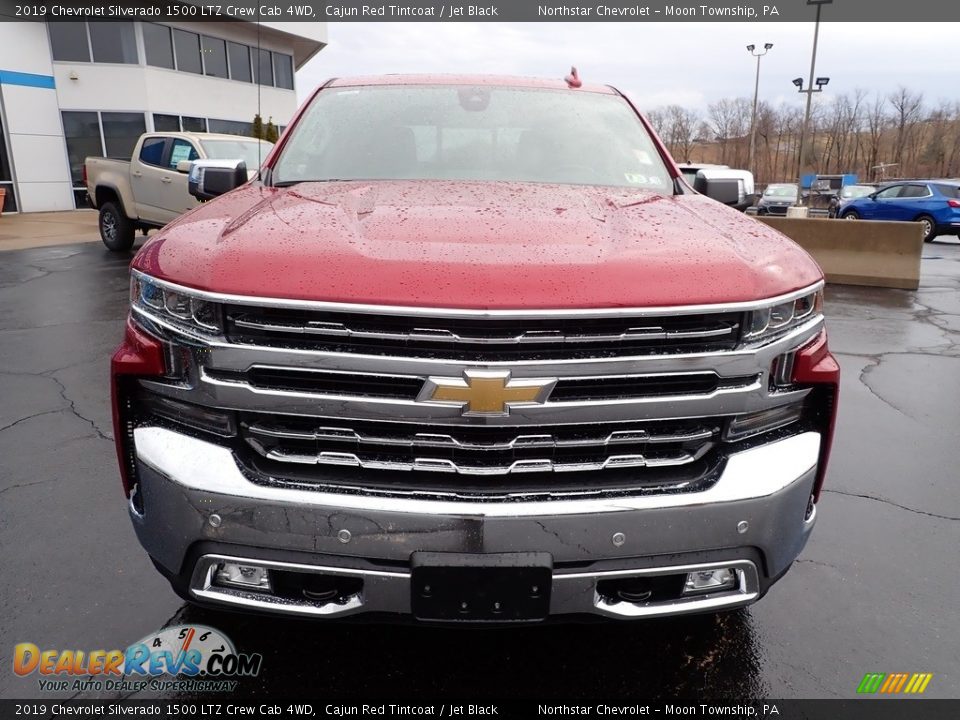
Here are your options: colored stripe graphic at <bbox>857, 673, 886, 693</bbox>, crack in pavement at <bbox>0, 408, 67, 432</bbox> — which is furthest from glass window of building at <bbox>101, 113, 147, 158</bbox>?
colored stripe graphic at <bbox>857, 673, 886, 693</bbox>

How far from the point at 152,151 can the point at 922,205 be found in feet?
63.4

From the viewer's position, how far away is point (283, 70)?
2888 cm

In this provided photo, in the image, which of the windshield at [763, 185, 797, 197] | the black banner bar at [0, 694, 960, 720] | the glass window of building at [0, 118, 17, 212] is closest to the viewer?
the black banner bar at [0, 694, 960, 720]

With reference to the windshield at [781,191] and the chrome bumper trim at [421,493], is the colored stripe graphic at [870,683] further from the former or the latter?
the windshield at [781,191]

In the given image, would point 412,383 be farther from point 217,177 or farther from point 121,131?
point 121,131

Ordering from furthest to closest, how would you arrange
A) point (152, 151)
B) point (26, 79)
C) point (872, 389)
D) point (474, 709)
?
1. point (26, 79)
2. point (152, 151)
3. point (872, 389)
4. point (474, 709)

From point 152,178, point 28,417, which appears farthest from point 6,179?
point 28,417

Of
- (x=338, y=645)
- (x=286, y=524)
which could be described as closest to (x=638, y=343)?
(x=286, y=524)

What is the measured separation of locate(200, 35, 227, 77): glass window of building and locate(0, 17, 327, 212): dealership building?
0.04 m

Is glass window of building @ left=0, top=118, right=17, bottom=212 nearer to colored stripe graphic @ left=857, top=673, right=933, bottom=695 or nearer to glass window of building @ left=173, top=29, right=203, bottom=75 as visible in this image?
glass window of building @ left=173, top=29, right=203, bottom=75

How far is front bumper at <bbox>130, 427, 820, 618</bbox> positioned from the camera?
168 centimetres

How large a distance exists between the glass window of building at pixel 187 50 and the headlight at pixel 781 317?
25864 mm

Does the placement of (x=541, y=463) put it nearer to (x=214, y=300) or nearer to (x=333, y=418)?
(x=333, y=418)

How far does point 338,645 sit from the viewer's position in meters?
2.33
